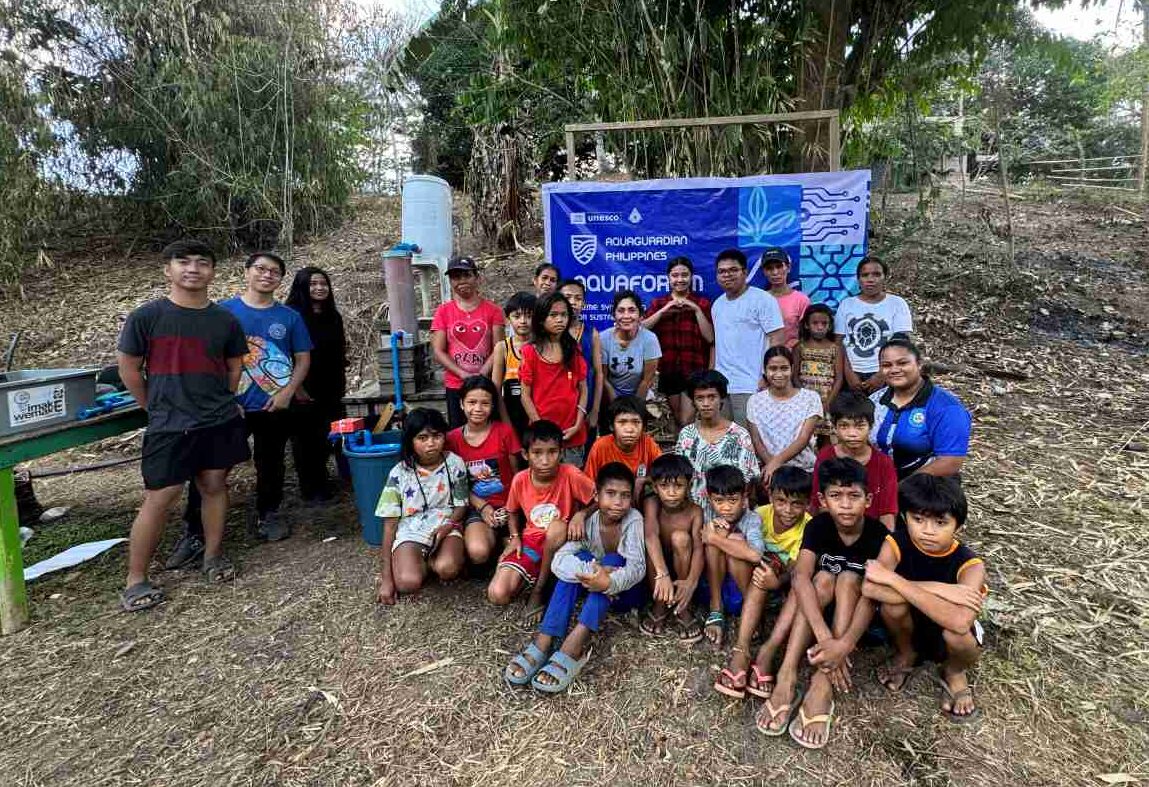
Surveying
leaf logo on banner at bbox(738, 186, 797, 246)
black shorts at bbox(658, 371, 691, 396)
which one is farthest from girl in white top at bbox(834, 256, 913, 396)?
black shorts at bbox(658, 371, 691, 396)

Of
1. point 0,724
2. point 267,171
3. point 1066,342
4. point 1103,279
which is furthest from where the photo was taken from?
point 267,171

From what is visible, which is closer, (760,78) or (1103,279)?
(760,78)

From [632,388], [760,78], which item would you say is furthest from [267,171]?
[632,388]

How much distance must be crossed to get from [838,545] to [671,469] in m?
0.66

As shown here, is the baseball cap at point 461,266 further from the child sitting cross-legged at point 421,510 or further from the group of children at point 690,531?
the child sitting cross-legged at point 421,510

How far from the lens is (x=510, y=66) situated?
6699 mm

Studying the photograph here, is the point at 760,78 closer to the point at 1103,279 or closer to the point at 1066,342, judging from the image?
the point at 1066,342

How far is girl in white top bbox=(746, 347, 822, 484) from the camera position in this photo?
293cm

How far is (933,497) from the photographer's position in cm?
208

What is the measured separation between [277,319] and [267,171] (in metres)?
5.89

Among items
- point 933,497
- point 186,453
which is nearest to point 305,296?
point 186,453

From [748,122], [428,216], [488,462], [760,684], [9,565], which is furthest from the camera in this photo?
[428,216]

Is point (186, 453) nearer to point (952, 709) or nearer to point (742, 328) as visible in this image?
point (742, 328)

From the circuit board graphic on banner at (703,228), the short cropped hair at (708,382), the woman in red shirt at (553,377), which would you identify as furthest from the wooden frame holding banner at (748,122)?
the short cropped hair at (708,382)
